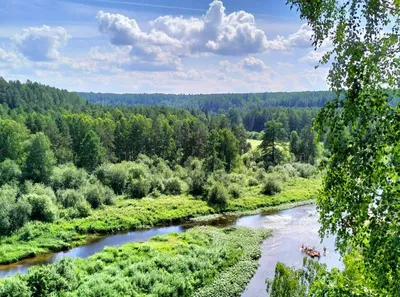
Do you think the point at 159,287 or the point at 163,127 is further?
the point at 163,127

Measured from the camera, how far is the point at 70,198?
46.5 metres

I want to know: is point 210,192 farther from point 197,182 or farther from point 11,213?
point 11,213

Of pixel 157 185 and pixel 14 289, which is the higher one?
pixel 14 289

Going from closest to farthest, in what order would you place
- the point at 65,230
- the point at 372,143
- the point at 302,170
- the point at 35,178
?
the point at 372,143 → the point at 65,230 → the point at 35,178 → the point at 302,170

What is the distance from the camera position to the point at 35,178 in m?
51.2

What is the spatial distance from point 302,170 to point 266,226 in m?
32.2

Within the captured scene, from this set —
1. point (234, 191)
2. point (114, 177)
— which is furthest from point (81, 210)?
point (234, 191)

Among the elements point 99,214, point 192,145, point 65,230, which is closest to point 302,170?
point 192,145

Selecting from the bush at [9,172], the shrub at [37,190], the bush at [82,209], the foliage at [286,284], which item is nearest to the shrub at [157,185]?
the bush at [82,209]

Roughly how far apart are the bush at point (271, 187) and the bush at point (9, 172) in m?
35.9

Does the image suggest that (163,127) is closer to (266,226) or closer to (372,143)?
(266,226)

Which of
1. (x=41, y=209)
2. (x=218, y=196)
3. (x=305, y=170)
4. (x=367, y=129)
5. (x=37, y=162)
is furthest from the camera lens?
(x=305, y=170)

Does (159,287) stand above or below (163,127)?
below

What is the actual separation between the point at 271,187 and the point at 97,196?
26.3m
